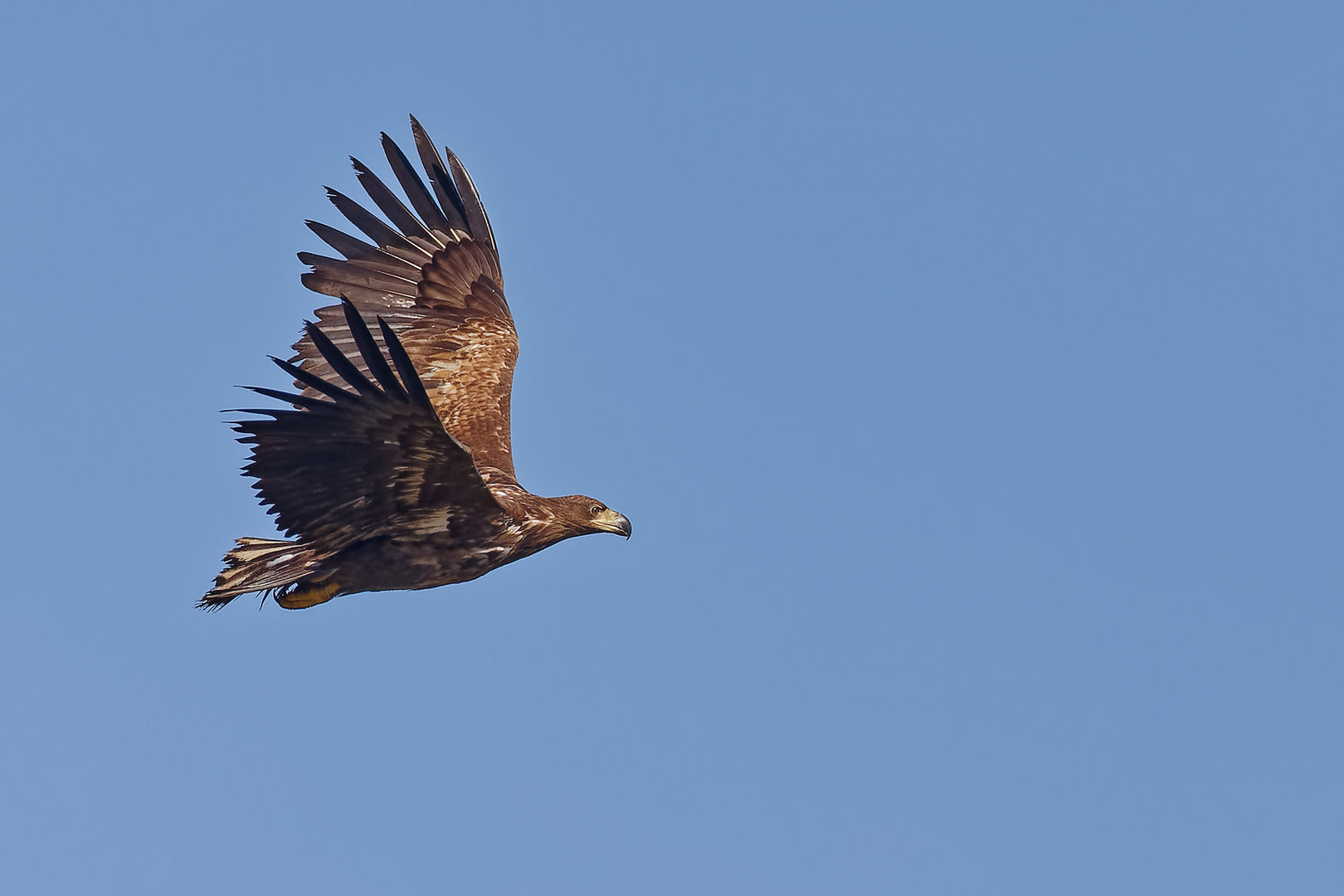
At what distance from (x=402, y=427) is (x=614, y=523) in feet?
9.43

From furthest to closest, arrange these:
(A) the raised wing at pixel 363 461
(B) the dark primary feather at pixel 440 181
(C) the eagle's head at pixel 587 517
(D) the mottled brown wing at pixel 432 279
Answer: (B) the dark primary feather at pixel 440 181
(D) the mottled brown wing at pixel 432 279
(C) the eagle's head at pixel 587 517
(A) the raised wing at pixel 363 461

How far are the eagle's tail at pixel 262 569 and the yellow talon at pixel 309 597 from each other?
8.6 inches

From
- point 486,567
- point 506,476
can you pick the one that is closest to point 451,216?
point 506,476

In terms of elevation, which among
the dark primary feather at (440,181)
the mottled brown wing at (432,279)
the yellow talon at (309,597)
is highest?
the dark primary feather at (440,181)

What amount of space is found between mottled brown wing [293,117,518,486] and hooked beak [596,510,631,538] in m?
1.46

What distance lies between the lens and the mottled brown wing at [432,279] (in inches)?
559

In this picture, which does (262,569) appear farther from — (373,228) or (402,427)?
(373,228)

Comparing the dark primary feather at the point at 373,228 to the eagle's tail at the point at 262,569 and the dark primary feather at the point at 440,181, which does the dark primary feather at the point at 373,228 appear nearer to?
the dark primary feather at the point at 440,181

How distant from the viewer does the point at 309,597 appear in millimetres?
12195

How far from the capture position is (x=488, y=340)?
1463cm

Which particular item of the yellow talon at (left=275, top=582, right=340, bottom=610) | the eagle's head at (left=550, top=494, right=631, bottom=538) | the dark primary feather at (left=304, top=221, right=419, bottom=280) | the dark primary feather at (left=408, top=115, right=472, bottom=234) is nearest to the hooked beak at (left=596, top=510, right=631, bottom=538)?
the eagle's head at (left=550, top=494, right=631, bottom=538)

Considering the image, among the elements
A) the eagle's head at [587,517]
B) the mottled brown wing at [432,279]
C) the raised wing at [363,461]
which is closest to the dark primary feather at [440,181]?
the mottled brown wing at [432,279]

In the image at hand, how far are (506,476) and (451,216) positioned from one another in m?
3.06

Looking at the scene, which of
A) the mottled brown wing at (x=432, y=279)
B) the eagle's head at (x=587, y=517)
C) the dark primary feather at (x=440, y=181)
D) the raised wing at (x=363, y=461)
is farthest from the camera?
the dark primary feather at (x=440, y=181)
